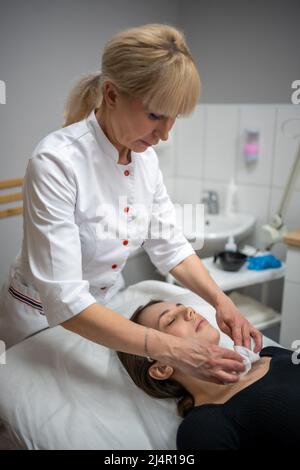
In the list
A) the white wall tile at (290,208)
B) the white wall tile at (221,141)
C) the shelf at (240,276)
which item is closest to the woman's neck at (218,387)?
the shelf at (240,276)

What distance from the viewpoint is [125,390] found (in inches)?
47.8

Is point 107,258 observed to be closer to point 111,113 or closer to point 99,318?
point 99,318

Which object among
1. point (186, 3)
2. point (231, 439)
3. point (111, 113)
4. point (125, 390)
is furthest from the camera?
point (186, 3)

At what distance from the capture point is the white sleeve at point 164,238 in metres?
1.44

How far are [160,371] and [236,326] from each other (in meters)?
0.26

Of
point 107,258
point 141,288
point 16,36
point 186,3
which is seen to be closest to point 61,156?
point 107,258

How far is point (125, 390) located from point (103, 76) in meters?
0.87

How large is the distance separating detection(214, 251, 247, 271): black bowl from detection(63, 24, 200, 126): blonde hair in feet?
3.54

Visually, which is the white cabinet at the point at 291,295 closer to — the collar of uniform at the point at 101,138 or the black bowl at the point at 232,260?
the black bowl at the point at 232,260

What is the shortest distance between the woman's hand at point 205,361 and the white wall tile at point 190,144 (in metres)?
1.75

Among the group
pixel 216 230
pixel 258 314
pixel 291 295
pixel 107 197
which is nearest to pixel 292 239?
pixel 291 295

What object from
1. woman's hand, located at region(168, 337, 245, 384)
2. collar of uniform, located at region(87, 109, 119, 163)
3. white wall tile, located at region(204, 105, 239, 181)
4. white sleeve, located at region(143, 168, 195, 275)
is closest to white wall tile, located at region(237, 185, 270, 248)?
white wall tile, located at region(204, 105, 239, 181)

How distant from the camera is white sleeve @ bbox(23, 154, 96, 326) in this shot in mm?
1022

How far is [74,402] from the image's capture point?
1.14m
